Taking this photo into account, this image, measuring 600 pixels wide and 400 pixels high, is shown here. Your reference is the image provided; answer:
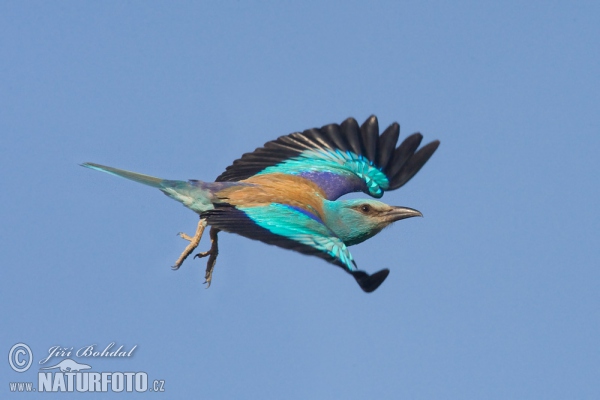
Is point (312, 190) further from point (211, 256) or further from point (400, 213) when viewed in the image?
point (211, 256)

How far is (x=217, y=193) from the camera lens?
16125mm

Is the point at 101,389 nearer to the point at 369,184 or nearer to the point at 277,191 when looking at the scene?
the point at 277,191

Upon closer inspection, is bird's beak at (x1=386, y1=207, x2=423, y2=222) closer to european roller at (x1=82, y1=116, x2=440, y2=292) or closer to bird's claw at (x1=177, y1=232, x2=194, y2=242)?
european roller at (x1=82, y1=116, x2=440, y2=292)

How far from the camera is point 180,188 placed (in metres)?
16.3

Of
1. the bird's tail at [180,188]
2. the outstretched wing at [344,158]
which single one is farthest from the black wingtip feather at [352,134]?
the bird's tail at [180,188]

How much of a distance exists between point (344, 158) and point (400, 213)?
1980 millimetres

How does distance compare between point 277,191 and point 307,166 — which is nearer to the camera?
point 277,191

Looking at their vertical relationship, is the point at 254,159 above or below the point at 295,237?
above

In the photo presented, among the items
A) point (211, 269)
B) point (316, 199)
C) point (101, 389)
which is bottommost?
point (101, 389)

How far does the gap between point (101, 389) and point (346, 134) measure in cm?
539

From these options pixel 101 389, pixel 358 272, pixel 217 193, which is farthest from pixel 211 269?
pixel 358 272

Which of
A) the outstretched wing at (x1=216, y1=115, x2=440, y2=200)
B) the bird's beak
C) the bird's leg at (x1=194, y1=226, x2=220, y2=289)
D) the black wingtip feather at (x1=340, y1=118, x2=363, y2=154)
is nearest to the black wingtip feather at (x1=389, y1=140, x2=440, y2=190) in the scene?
the outstretched wing at (x1=216, y1=115, x2=440, y2=200)

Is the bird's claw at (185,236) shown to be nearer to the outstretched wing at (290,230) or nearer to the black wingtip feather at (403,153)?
the outstretched wing at (290,230)

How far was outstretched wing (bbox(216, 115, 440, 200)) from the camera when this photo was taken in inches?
711
